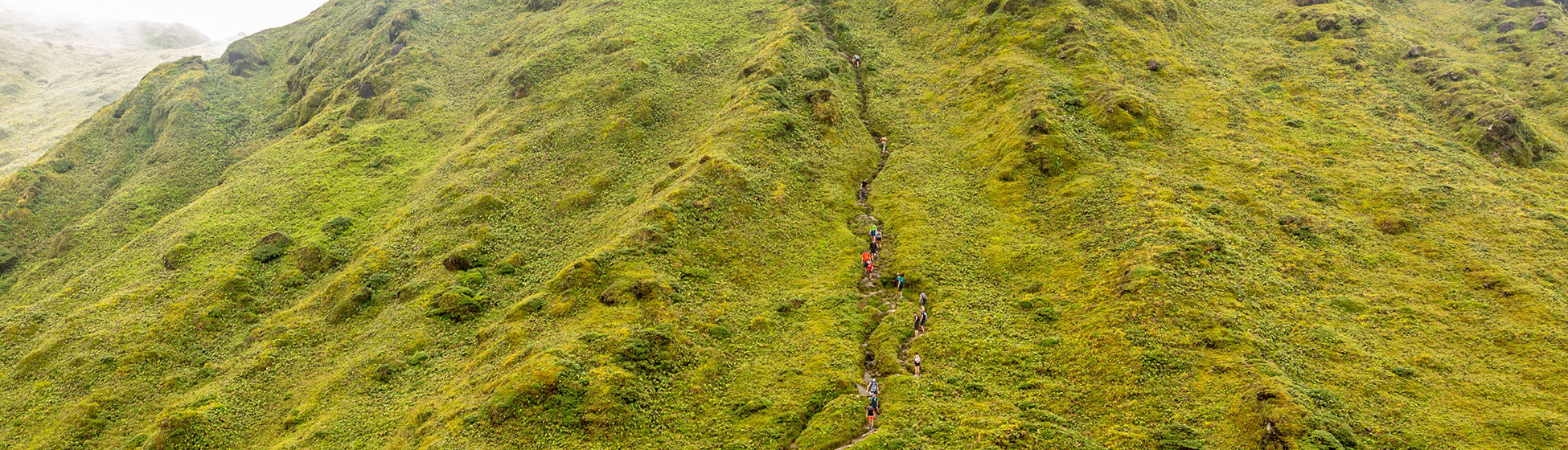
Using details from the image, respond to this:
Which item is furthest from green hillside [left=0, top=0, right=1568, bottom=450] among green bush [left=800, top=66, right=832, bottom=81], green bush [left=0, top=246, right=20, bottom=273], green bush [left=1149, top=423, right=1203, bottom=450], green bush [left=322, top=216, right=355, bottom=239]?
green bush [left=800, top=66, right=832, bottom=81]

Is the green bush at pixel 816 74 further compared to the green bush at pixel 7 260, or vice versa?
the green bush at pixel 816 74

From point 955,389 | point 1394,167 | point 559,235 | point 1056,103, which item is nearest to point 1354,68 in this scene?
point 1394,167

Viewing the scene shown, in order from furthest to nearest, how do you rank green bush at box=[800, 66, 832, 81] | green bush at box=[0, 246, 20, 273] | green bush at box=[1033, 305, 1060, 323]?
green bush at box=[800, 66, 832, 81], green bush at box=[0, 246, 20, 273], green bush at box=[1033, 305, 1060, 323]

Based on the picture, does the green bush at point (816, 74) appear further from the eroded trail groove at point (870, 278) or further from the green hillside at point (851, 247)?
the eroded trail groove at point (870, 278)

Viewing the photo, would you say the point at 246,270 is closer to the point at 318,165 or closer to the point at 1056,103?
the point at 318,165

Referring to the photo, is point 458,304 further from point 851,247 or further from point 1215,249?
point 1215,249

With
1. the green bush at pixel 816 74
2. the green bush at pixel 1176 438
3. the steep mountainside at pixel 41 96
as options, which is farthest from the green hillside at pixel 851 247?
the steep mountainside at pixel 41 96

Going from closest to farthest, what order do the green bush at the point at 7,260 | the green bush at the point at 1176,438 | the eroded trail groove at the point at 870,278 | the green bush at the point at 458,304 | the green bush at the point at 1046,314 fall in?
the green bush at the point at 1176,438 < the eroded trail groove at the point at 870,278 < the green bush at the point at 1046,314 < the green bush at the point at 458,304 < the green bush at the point at 7,260

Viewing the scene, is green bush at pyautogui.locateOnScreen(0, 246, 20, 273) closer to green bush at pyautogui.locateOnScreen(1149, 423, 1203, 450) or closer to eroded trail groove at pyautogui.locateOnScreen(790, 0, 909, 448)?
eroded trail groove at pyautogui.locateOnScreen(790, 0, 909, 448)

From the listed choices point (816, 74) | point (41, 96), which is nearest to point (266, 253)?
point (816, 74)
